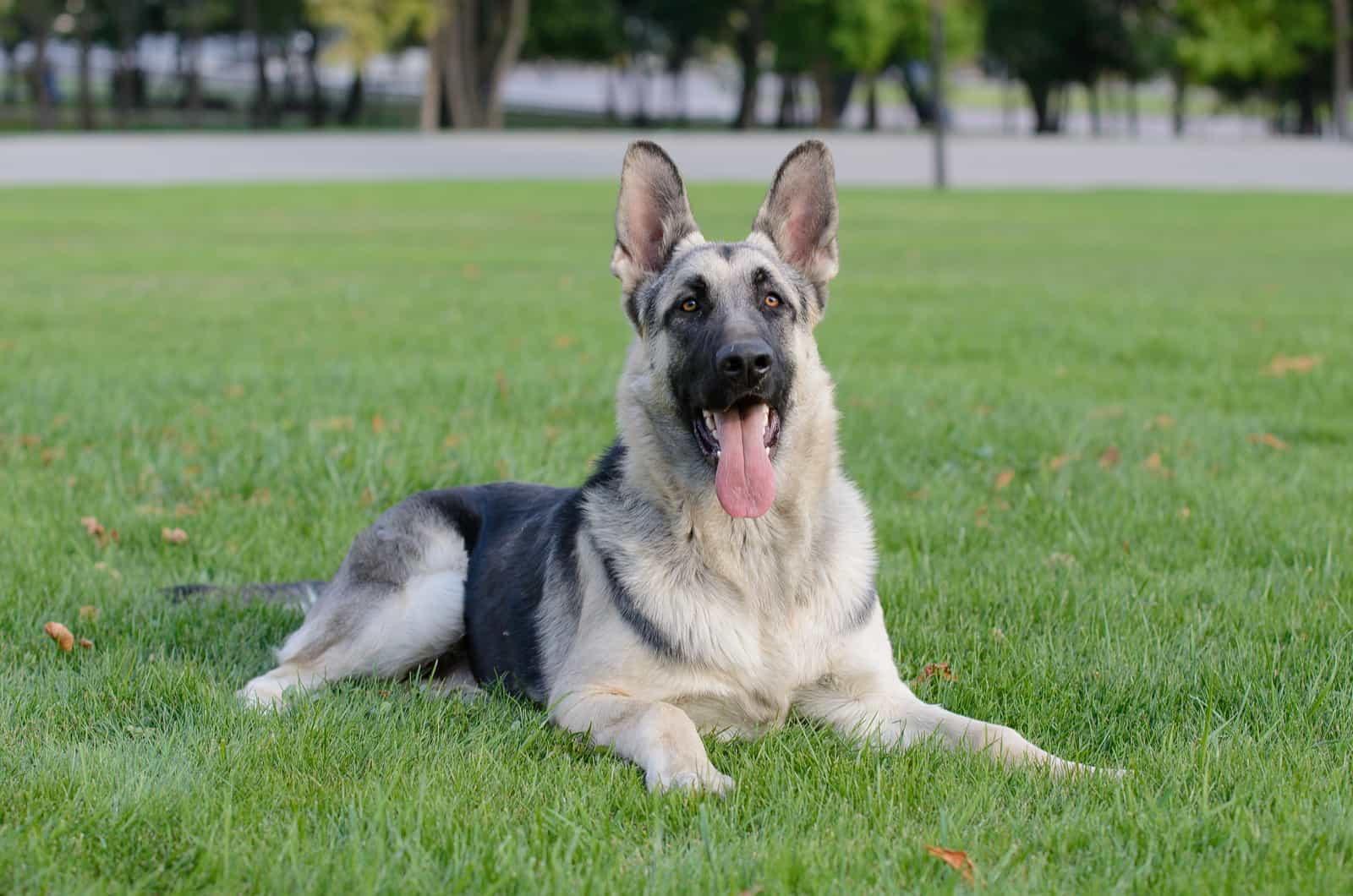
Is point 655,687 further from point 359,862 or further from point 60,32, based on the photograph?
point 60,32

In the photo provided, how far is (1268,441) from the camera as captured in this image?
356 inches

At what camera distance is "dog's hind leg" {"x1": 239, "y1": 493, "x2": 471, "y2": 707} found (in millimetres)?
5199

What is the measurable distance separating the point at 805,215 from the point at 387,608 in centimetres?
208

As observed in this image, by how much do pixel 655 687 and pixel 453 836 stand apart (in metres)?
1.07

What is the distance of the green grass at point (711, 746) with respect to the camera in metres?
3.56

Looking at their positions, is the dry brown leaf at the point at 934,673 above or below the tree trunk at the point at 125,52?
below

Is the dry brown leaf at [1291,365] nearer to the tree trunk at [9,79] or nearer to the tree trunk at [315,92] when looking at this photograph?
the tree trunk at [315,92]

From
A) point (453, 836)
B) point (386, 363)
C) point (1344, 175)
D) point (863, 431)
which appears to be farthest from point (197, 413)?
point (1344, 175)

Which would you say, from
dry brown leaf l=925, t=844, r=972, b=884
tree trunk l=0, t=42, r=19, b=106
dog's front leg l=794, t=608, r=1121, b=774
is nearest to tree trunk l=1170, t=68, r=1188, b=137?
tree trunk l=0, t=42, r=19, b=106

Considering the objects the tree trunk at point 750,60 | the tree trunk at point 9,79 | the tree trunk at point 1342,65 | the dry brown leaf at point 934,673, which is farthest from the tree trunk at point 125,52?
the dry brown leaf at point 934,673

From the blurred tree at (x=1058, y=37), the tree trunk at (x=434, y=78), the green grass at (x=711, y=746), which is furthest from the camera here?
the blurred tree at (x=1058, y=37)

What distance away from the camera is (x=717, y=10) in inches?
3022

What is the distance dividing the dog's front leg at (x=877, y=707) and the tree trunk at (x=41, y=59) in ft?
216

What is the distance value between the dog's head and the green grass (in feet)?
3.20
